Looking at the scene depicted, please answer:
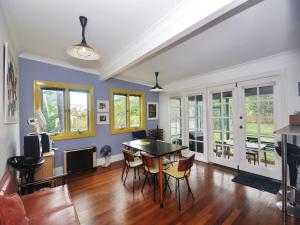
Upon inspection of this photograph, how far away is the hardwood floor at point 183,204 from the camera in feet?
6.62

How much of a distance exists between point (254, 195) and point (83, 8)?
3.60 meters

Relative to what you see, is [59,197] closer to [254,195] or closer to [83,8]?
[83,8]

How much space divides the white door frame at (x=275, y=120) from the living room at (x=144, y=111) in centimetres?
2

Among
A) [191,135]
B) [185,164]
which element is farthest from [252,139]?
[185,164]

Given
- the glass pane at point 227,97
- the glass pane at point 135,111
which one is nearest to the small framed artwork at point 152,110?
the glass pane at point 135,111

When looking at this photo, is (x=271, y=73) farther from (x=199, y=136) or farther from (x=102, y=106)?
(x=102, y=106)

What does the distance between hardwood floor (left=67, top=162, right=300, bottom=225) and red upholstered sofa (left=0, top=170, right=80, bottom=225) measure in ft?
1.79

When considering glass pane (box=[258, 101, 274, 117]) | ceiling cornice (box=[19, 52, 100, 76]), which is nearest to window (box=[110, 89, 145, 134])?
ceiling cornice (box=[19, 52, 100, 76])

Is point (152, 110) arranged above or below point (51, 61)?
below

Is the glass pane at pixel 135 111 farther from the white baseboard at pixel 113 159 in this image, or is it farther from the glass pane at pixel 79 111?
the glass pane at pixel 79 111

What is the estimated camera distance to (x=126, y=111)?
475 cm

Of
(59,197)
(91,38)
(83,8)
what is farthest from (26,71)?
(59,197)

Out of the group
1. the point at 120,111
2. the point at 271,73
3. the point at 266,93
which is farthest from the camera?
the point at 120,111

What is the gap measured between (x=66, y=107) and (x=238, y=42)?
372cm
